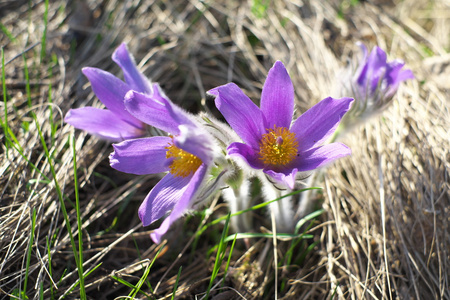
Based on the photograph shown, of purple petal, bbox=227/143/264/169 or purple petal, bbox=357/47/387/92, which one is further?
purple petal, bbox=357/47/387/92

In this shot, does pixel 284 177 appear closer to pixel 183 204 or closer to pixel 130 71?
pixel 183 204

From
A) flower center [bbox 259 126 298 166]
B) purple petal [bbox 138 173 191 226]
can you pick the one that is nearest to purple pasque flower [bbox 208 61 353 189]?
flower center [bbox 259 126 298 166]

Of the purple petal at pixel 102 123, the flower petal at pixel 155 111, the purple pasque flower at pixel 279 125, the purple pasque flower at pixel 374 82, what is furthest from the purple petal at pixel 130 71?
the purple pasque flower at pixel 374 82

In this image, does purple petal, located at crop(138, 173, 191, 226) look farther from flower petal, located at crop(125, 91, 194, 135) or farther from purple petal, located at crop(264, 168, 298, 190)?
purple petal, located at crop(264, 168, 298, 190)

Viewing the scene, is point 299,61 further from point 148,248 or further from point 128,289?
point 128,289

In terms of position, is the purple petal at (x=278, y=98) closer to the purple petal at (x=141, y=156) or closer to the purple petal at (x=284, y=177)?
the purple petal at (x=284, y=177)
